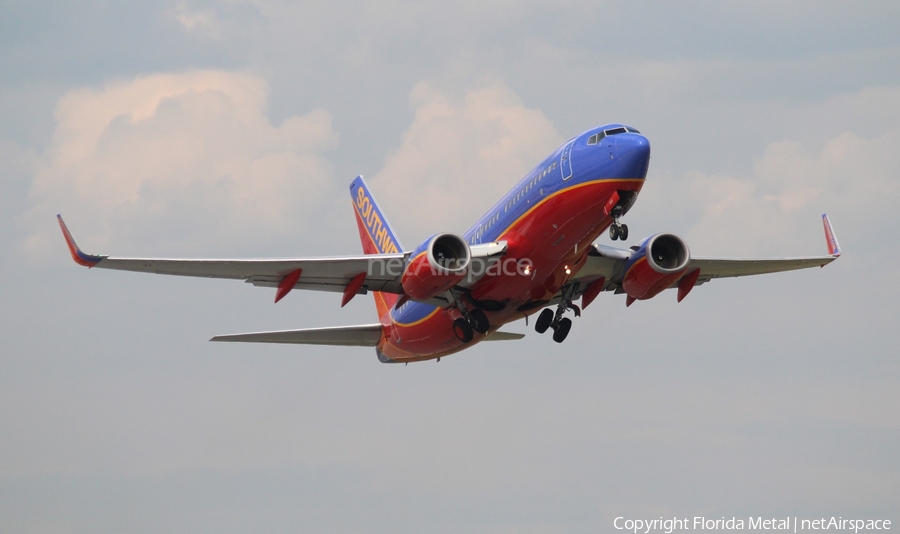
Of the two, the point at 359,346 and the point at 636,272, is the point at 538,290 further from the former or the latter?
the point at 359,346

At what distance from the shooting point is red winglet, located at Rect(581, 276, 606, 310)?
131 ft

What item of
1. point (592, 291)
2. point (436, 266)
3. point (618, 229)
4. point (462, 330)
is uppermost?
point (618, 229)

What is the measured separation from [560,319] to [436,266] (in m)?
7.76

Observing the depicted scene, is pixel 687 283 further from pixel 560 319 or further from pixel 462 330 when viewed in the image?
pixel 462 330

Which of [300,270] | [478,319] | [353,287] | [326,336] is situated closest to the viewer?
[300,270]

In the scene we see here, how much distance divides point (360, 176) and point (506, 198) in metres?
17.9

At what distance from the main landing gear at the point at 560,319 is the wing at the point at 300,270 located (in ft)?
17.2

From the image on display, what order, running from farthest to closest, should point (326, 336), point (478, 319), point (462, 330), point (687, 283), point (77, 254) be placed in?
point (326, 336) < point (687, 283) < point (462, 330) < point (478, 319) < point (77, 254)

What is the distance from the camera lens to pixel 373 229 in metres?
49.9

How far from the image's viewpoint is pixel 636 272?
37906mm

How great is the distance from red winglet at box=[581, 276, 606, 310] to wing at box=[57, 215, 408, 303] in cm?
672

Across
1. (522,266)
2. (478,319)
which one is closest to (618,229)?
(522,266)

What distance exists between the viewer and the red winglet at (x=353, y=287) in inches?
1448

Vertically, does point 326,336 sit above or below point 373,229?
below
